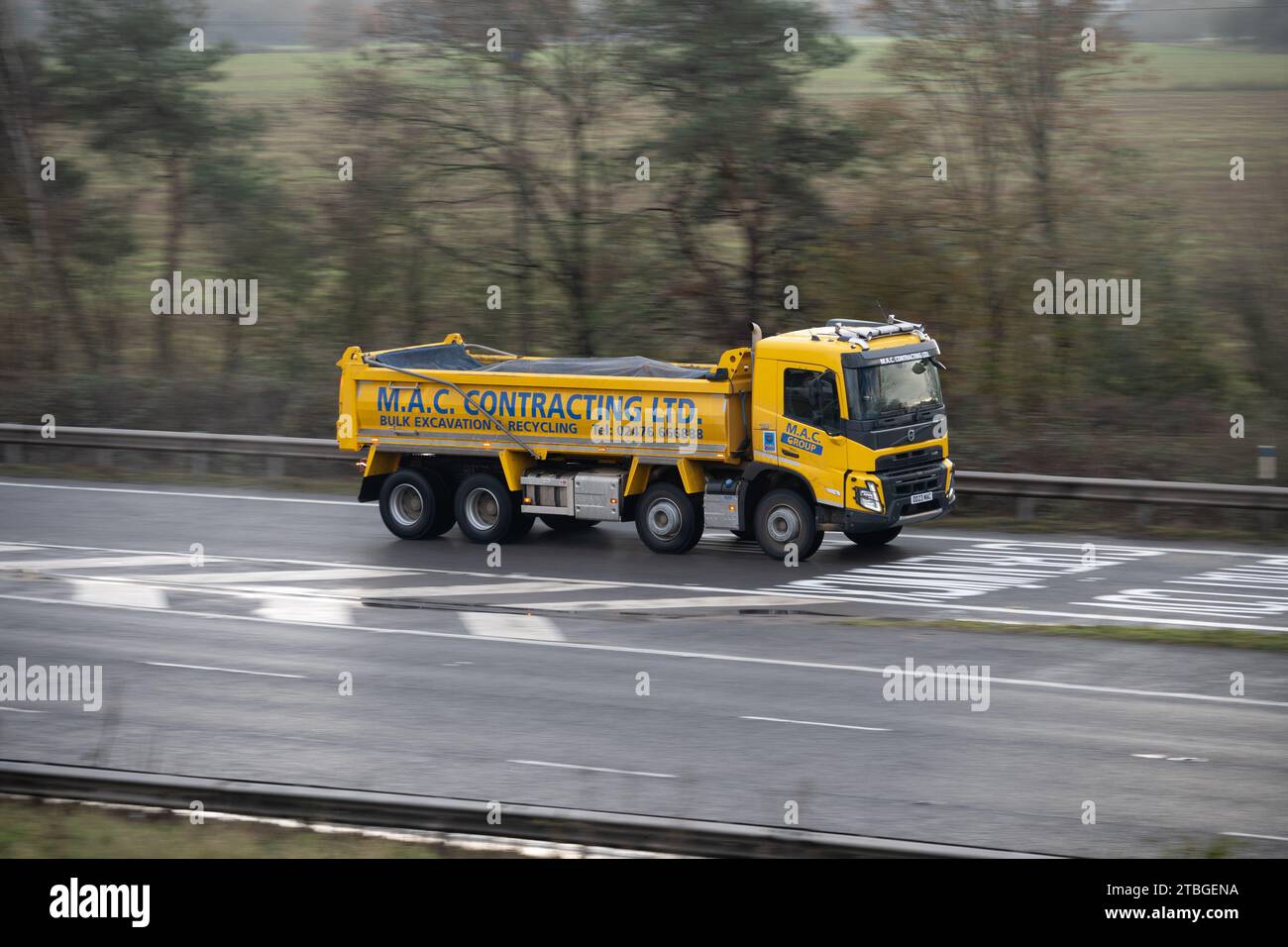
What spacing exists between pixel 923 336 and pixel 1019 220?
8.08 metres

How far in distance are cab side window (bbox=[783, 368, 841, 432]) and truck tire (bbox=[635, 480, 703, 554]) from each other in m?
1.74

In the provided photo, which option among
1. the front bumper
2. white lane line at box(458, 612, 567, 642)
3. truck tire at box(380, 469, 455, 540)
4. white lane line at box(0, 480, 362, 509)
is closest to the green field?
white lane line at box(0, 480, 362, 509)

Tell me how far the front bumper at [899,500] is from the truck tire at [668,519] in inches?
70.2

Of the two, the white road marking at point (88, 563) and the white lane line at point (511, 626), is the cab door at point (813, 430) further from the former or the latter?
the white road marking at point (88, 563)

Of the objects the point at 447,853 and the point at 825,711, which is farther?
the point at 825,711

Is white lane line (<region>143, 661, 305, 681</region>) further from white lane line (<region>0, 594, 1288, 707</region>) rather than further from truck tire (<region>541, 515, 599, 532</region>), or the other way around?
truck tire (<region>541, 515, 599, 532</region>)

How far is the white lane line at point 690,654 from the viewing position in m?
13.4

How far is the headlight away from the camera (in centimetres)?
1889

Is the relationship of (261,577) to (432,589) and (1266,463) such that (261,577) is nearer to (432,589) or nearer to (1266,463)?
(432,589)

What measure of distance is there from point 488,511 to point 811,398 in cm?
468

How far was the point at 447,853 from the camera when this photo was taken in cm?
880
